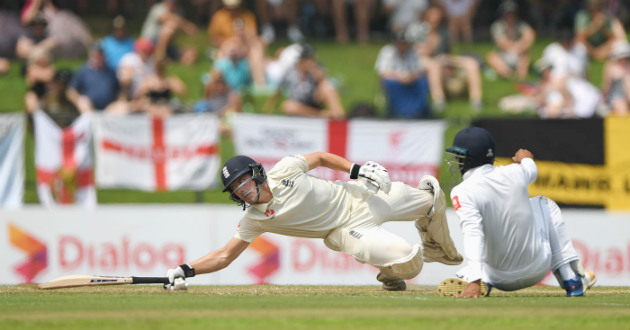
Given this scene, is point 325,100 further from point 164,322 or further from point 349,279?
point 164,322

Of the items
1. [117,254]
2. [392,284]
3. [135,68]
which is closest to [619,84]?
[135,68]

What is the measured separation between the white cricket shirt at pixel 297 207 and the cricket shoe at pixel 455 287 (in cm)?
123

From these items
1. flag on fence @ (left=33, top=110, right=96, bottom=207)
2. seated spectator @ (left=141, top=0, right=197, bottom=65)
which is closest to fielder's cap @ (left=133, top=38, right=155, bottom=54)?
seated spectator @ (left=141, top=0, right=197, bottom=65)

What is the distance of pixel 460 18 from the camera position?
22.9 m

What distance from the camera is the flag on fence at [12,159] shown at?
14.9 m

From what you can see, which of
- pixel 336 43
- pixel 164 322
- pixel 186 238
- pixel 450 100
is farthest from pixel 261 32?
pixel 164 322

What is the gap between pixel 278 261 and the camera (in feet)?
43.2

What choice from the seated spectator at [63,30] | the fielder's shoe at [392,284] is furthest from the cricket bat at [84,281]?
the seated spectator at [63,30]

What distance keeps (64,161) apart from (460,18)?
36.9ft

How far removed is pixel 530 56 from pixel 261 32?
6.27 m

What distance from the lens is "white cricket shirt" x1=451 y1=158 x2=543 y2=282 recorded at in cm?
842

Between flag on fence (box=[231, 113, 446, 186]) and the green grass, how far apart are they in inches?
33.2

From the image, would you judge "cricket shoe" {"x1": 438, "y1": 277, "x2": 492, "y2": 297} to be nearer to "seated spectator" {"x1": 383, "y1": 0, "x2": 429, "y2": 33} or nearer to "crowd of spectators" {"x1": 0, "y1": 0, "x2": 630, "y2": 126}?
"crowd of spectators" {"x1": 0, "y1": 0, "x2": 630, "y2": 126}

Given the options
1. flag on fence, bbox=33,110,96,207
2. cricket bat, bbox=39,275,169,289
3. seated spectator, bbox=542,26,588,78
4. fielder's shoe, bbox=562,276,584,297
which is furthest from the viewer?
seated spectator, bbox=542,26,588,78
